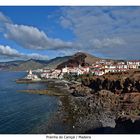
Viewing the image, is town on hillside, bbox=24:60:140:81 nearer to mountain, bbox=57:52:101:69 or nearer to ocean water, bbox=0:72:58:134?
mountain, bbox=57:52:101:69

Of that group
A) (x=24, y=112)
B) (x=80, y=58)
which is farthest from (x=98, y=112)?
(x=24, y=112)

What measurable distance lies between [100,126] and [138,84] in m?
5.44

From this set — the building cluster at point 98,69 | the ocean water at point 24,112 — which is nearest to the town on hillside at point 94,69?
the building cluster at point 98,69

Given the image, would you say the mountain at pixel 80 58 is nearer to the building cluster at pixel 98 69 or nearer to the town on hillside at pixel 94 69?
the town on hillside at pixel 94 69

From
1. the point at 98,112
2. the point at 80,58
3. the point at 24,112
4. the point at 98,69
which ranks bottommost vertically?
the point at 24,112

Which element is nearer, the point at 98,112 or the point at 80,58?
the point at 98,112

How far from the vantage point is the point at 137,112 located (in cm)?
1087

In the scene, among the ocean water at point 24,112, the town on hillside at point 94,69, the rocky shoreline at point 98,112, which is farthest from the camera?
the town on hillside at point 94,69
